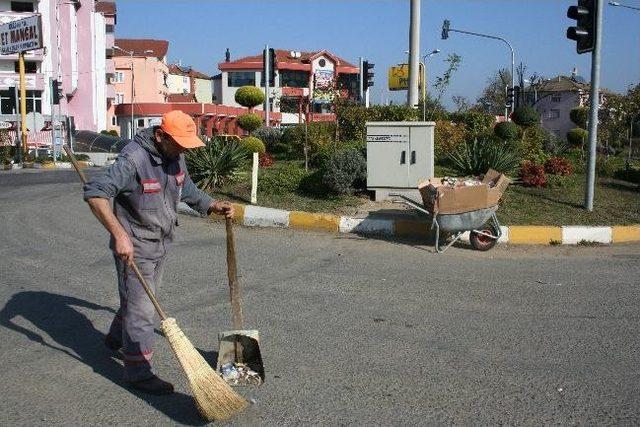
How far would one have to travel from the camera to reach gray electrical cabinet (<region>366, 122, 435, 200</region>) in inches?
439

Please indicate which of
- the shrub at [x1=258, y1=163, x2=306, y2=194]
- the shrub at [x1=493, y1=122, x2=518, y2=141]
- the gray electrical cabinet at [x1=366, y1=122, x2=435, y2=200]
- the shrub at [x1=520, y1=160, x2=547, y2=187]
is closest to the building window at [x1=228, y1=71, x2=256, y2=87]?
the shrub at [x1=493, y1=122, x2=518, y2=141]

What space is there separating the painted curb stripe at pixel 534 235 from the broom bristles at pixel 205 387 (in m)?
6.58

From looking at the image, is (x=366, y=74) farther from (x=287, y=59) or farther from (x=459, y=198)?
(x=287, y=59)

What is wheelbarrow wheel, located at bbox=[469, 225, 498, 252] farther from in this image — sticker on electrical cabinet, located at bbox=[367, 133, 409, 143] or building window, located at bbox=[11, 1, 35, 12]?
building window, located at bbox=[11, 1, 35, 12]

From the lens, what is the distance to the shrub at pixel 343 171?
1154cm

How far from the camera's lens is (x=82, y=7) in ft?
184

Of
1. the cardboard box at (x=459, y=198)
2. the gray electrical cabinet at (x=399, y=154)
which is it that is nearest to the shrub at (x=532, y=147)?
the gray electrical cabinet at (x=399, y=154)

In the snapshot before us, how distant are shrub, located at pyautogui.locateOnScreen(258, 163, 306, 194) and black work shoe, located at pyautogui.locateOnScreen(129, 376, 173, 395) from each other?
25.6 feet

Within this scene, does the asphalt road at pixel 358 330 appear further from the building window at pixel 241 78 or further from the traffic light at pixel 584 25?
the building window at pixel 241 78

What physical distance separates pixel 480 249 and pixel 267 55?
53.0 feet

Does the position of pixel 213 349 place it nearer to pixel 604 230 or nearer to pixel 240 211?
pixel 240 211

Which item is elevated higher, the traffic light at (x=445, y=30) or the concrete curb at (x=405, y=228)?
the traffic light at (x=445, y=30)

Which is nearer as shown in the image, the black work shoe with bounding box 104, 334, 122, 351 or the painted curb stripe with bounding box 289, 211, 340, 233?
the black work shoe with bounding box 104, 334, 122, 351

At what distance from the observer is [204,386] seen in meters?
3.95
